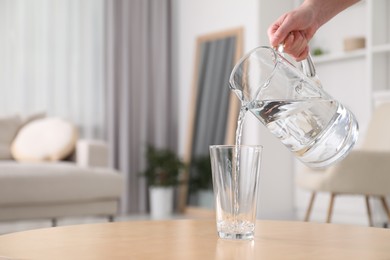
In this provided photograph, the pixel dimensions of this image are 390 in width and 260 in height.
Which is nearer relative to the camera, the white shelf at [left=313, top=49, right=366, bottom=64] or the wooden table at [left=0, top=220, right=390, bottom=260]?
the wooden table at [left=0, top=220, right=390, bottom=260]

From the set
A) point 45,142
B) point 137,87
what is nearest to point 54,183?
point 45,142

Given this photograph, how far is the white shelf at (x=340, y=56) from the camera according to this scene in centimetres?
471

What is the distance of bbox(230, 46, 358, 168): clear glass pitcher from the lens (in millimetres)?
1114

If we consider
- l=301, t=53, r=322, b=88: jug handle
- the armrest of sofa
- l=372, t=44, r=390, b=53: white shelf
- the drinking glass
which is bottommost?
the armrest of sofa

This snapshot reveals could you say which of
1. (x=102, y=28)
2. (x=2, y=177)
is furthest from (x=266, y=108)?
(x=102, y=28)

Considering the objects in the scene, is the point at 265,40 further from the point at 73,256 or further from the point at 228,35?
the point at 73,256

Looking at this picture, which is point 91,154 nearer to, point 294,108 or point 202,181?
point 202,181

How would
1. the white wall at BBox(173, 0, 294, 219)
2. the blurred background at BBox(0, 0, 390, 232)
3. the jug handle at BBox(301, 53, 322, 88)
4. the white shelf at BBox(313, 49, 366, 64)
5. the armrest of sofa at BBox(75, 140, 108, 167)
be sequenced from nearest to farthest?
the jug handle at BBox(301, 53, 322, 88)
the armrest of sofa at BBox(75, 140, 108, 167)
the white shelf at BBox(313, 49, 366, 64)
the blurred background at BBox(0, 0, 390, 232)
the white wall at BBox(173, 0, 294, 219)

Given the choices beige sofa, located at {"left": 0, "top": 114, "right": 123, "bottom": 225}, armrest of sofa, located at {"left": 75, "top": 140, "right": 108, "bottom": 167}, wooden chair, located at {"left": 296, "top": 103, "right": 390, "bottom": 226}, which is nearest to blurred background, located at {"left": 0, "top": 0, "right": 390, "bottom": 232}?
wooden chair, located at {"left": 296, "top": 103, "right": 390, "bottom": 226}

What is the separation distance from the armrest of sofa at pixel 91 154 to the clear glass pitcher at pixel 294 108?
3026 millimetres

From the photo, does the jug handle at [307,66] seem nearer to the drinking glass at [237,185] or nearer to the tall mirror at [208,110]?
the drinking glass at [237,185]

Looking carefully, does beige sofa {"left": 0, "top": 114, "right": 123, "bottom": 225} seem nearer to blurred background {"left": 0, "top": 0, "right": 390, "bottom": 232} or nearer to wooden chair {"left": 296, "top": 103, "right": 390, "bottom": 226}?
wooden chair {"left": 296, "top": 103, "right": 390, "bottom": 226}

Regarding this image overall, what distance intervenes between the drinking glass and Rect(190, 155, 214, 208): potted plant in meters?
4.47

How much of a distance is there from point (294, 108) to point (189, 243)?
283 mm
